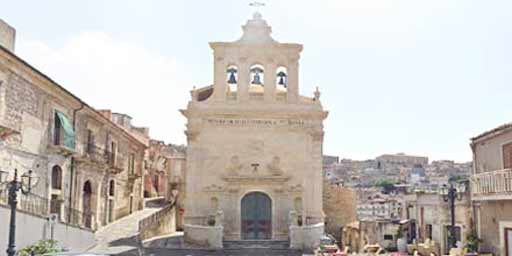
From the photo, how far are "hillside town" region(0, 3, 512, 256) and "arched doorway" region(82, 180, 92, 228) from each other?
0.11m

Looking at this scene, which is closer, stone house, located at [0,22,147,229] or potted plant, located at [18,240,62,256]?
potted plant, located at [18,240,62,256]

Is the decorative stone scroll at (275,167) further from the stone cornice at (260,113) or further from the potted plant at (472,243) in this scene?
the potted plant at (472,243)

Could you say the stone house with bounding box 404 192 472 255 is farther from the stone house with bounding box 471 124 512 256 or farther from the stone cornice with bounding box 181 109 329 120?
the stone cornice with bounding box 181 109 329 120

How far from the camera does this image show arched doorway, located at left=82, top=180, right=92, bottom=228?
29.2 meters

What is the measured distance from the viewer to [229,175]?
103 ft

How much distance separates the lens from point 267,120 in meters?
32.1

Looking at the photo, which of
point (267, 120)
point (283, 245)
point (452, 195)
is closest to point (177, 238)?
point (283, 245)

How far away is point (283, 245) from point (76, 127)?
1141 cm

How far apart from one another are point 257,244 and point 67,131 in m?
10.8

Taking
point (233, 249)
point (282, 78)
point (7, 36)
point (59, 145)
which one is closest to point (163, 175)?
point (282, 78)

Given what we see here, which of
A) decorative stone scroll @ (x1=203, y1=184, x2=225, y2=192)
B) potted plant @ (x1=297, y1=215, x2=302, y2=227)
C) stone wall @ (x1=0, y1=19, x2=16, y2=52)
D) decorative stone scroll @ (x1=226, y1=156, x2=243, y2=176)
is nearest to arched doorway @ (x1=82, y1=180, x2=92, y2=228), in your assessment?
decorative stone scroll @ (x1=203, y1=184, x2=225, y2=192)

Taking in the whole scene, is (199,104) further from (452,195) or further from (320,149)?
(452,195)

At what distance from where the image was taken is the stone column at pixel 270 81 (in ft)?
107

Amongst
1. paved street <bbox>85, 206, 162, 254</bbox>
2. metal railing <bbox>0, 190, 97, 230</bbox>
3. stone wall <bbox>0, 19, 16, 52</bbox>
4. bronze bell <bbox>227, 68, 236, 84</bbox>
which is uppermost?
bronze bell <bbox>227, 68, 236, 84</bbox>
